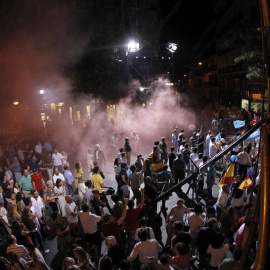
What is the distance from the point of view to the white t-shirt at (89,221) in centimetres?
542

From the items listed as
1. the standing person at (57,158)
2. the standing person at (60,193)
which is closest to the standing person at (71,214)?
the standing person at (60,193)

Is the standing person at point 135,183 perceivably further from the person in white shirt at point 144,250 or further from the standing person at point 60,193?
the person in white shirt at point 144,250

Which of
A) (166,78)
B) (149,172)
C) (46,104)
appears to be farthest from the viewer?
(166,78)

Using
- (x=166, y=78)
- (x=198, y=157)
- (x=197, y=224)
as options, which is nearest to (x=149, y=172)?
(x=198, y=157)

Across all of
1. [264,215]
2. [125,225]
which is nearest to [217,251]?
[125,225]

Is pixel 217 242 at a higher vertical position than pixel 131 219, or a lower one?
higher

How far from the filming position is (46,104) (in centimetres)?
1697

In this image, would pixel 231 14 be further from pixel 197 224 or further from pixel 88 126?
pixel 197 224

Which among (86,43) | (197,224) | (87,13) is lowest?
(197,224)

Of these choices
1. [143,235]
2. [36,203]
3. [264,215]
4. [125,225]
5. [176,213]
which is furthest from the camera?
[36,203]

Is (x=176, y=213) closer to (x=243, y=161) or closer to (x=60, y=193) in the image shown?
(x=60, y=193)

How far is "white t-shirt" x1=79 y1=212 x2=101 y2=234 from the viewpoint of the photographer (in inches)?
213

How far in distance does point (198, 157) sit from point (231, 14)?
1309 inches

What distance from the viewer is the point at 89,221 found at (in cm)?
543
